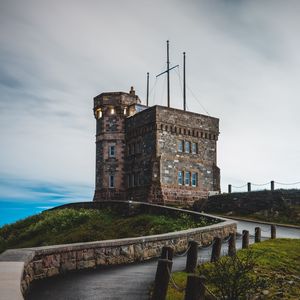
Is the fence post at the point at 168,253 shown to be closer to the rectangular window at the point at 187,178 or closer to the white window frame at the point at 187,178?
the white window frame at the point at 187,178

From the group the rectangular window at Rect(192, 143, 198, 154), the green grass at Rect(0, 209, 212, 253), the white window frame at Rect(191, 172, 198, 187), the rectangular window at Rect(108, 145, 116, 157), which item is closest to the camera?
the green grass at Rect(0, 209, 212, 253)

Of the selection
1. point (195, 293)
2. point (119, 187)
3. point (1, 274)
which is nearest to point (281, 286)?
point (195, 293)

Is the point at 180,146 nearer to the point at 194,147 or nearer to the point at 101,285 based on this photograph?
the point at 194,147

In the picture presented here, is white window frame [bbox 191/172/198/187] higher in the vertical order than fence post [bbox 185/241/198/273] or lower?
higher

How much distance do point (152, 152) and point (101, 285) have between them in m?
30.0

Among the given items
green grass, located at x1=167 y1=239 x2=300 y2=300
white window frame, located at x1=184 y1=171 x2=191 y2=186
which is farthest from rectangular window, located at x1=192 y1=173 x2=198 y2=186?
green grass, located at x1=167 y1=239 x2=300 y2=300

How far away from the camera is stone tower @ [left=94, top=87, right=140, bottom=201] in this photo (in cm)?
4203

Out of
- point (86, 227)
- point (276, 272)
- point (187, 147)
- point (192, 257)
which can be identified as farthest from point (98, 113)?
point (192, 257)

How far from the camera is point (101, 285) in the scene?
892cm

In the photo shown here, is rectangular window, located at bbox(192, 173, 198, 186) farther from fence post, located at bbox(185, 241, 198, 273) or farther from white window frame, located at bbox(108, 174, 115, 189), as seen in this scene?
fence post, located at bbox(185, 241, 198, 273)

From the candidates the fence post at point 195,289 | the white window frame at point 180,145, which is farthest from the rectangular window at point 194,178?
the fence post at point 195,289

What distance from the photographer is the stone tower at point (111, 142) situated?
138ft

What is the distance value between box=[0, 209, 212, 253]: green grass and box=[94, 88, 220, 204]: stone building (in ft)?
24.7

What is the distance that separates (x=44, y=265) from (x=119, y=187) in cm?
3243
